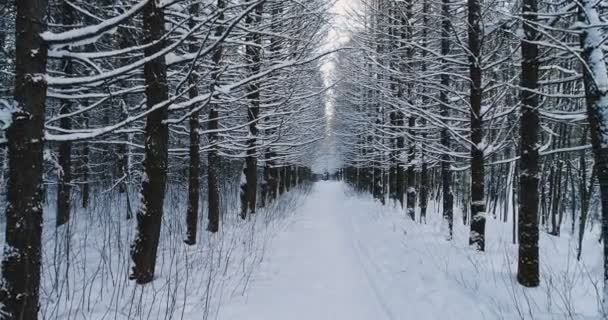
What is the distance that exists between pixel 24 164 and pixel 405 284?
535cm

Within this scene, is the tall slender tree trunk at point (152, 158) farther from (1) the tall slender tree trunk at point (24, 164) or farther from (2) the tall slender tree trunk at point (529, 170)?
(2) the tall slender tree trunk at point (529, 170)

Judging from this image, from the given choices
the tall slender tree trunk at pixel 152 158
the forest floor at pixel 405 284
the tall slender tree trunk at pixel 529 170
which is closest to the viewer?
the forest floor at pixel 405 284

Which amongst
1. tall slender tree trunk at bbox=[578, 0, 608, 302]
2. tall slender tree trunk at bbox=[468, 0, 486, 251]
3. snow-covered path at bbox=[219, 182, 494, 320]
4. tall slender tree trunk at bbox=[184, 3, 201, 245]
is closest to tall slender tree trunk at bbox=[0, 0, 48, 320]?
snow-covered path at bbox=[219, 182, 494, 320]

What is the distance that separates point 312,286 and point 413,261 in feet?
7.46

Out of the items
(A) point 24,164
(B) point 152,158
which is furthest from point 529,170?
(A) point 24,164

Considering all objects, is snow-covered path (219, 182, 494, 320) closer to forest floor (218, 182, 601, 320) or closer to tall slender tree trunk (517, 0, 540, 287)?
forest floor (218, 182, 601, 320)

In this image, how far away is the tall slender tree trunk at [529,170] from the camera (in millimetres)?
5656

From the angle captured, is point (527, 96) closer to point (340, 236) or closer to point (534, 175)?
point (534, 175)

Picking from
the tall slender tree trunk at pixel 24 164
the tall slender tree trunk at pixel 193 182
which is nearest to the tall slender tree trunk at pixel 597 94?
the tall slender tree trunk at pixel 24 164

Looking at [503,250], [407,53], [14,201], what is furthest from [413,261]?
[407,53]

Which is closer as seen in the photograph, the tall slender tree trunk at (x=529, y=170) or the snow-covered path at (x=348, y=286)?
the snow-covered path at (x=348, y=286)

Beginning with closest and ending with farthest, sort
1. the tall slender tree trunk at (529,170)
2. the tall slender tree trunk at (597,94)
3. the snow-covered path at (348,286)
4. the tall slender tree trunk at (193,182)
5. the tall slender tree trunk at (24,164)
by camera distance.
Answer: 1. the tall slender tree trunk at (24,164)
2. the tall slender tree trunk at (597,94)
3. the snow-covered path at (348,286)
4. the tall slender tree trunk at (529,170)
5. the tall slender tree trunk at (193,182)

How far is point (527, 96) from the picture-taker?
5.93 meters

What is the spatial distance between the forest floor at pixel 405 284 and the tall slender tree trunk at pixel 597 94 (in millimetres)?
964
